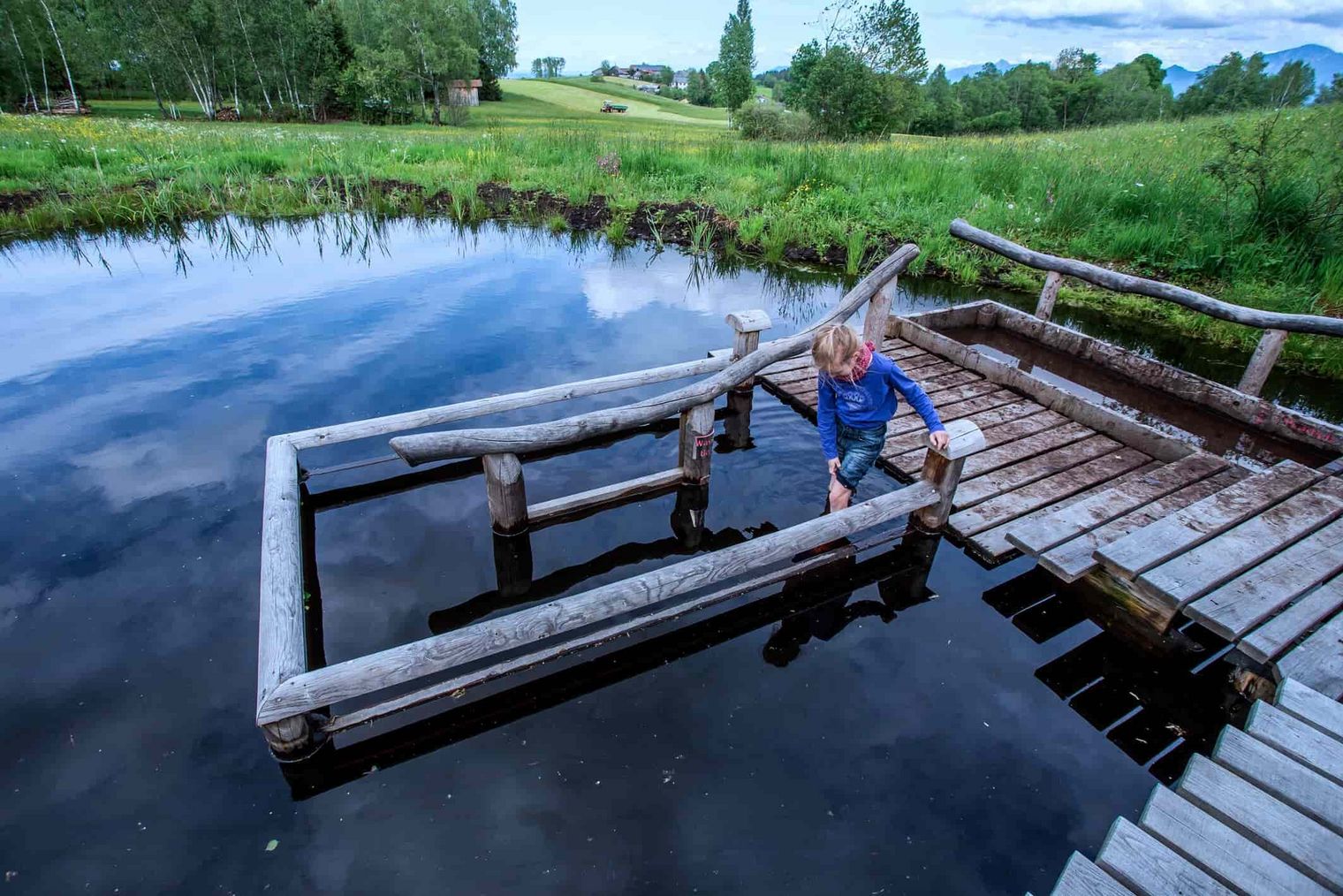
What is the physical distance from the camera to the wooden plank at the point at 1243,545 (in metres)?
3.60

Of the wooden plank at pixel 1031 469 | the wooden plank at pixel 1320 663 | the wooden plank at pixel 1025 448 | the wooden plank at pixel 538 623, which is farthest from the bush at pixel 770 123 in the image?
the wooden plank at pixel 1320 663

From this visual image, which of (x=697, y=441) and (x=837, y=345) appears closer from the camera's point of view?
(x=837, y=345)

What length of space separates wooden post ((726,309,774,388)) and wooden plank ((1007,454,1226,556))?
2.61 m

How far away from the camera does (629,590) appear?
11.3 feet

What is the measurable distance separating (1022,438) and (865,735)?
3.57m

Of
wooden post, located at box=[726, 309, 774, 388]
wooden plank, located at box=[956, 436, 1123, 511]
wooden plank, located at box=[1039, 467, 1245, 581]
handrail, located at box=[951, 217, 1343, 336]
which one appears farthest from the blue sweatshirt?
handrail, located at box=[951, 217, 1343, 336]

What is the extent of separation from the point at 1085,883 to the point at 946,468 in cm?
260

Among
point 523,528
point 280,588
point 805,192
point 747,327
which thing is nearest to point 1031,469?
point 747,327

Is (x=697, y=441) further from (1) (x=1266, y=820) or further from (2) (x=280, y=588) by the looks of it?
(1) (x=1266, y=820)

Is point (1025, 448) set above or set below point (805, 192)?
below

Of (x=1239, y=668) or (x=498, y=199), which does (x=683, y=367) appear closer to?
(x=1239, y=668)

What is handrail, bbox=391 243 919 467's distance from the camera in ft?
12.4

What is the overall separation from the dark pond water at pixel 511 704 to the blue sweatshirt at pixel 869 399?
106cm

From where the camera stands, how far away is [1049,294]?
7.48 meters
